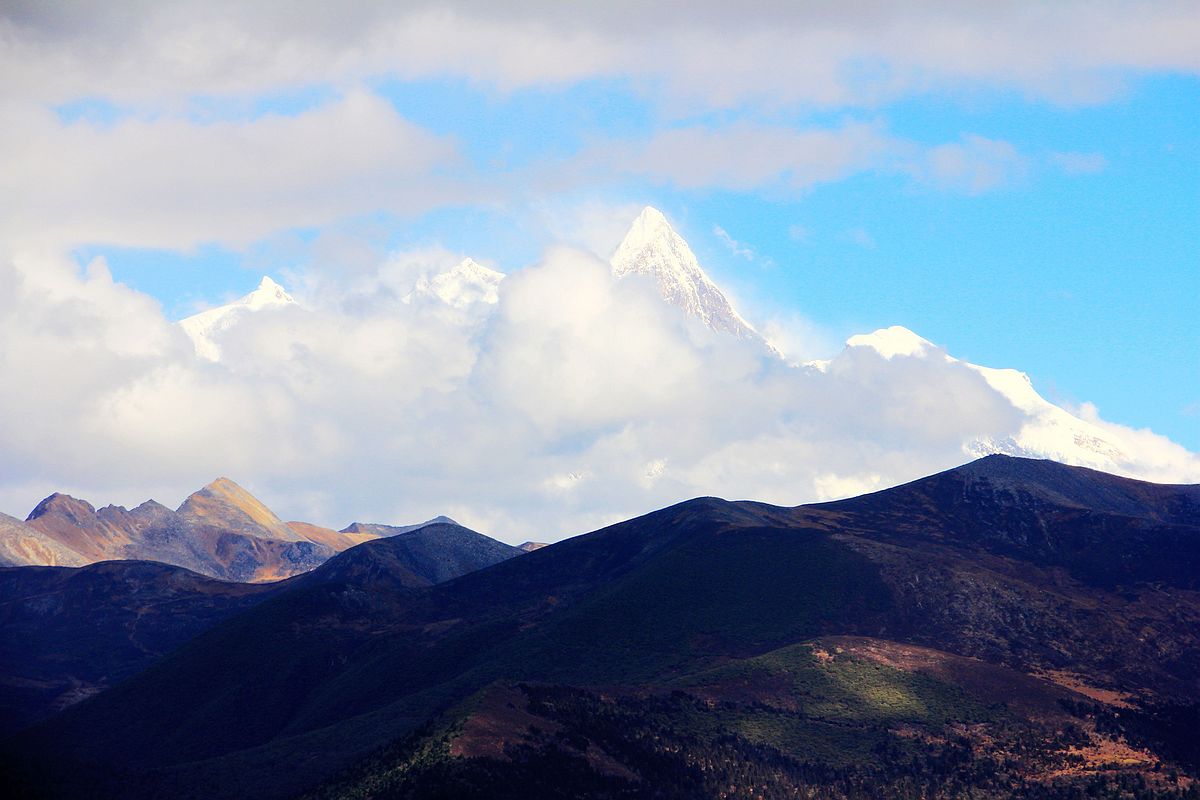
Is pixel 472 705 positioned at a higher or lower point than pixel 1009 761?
higher

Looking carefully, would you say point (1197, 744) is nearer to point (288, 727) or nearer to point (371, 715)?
point (371, 715)

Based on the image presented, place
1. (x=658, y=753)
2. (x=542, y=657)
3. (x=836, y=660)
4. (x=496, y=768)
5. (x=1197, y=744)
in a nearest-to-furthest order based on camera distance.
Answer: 1. (x=496, y=768)
2. (x=658, y=753)
3. (x=1197, y=744)
4. (x=836, y=660)
5. (x=542, y=657)

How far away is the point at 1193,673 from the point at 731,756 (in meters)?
81.5

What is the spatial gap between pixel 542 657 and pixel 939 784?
6716cm

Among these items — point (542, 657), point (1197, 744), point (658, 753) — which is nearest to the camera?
point (658, 753)

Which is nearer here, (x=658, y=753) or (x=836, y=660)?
(x=658, y=753)

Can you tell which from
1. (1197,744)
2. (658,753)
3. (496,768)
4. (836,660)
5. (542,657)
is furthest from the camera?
(542,657)

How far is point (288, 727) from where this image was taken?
198500 millimetres

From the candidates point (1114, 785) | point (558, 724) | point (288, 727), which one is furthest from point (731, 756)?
point (288, 727)

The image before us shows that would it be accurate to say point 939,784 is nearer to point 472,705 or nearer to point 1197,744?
point 1197,744

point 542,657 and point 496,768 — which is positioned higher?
point 542,657

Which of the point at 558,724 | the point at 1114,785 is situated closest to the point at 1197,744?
the point at 1114,785

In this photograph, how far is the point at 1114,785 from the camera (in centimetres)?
14575

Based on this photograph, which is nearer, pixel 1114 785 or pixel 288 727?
pixel 1114 785
